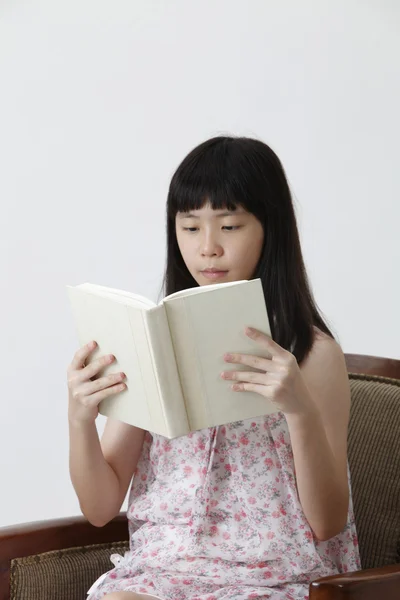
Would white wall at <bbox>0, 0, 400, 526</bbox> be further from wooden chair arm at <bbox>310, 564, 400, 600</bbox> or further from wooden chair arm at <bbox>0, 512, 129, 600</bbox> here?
wooden chair arm at <bbox>310, 564, 400, 600</bbox>

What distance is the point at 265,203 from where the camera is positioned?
165cm

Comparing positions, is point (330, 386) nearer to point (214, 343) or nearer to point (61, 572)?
point (214, 343)

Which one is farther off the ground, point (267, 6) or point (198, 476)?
point (267, 6)

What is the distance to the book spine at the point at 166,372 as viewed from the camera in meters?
1.38

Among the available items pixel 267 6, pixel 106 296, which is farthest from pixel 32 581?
pixel 267 6

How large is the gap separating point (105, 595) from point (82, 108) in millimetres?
1841

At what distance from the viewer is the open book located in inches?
55.0

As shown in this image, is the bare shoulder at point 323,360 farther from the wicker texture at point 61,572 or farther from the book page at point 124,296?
the wicker texture at point 61,572

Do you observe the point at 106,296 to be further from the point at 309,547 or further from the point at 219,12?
the point at 219,12

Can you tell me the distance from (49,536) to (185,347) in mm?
599

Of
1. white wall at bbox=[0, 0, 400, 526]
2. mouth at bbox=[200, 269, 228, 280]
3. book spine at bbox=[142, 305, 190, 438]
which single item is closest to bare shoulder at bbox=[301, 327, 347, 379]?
mouth at bbox=[200, 269, 228, 280]

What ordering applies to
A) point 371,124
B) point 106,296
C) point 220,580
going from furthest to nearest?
point 371,124 < point 220,580 < point 106,296

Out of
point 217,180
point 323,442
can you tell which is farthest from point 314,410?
point 217,180

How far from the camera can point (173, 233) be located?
1.78 meters
